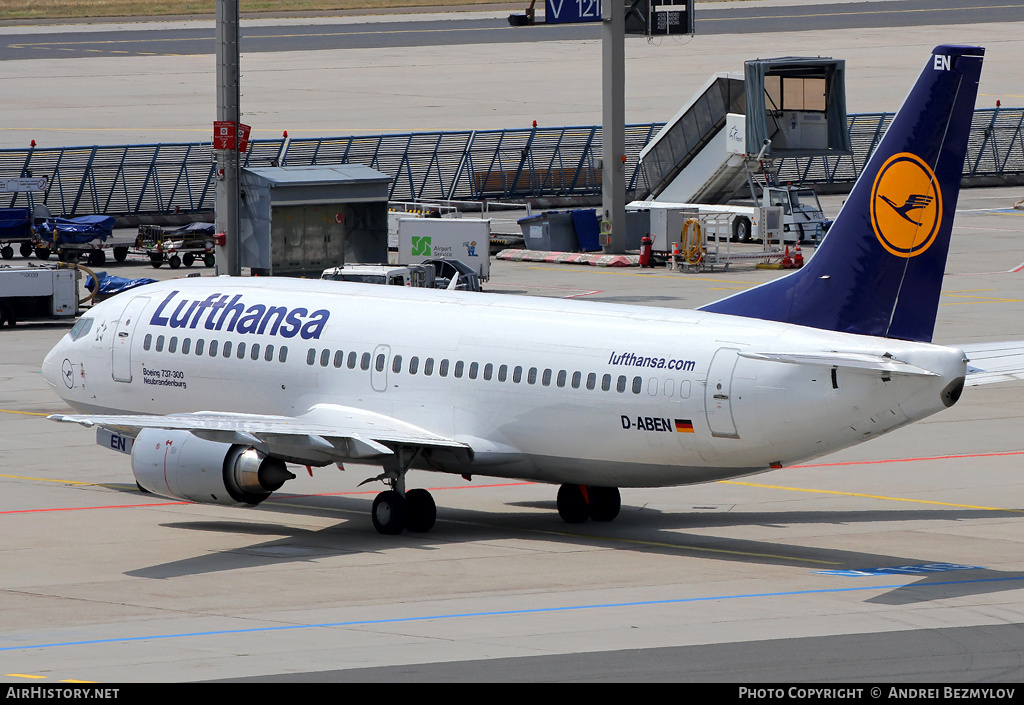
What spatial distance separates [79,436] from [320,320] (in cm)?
1164

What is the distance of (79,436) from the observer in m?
42.8

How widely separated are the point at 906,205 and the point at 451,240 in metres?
41.2

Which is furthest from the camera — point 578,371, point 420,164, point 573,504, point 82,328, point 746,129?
point 420,164

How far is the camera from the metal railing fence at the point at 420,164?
85.9m

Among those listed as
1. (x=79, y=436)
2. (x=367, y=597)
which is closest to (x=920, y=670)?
(x=367, y=597)

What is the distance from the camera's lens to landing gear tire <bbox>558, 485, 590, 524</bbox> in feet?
107

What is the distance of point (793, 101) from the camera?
82.2 m

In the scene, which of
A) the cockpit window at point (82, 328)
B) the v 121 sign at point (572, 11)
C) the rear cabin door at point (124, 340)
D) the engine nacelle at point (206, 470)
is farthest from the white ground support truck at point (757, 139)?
the engine nacelle at point (206, 470)

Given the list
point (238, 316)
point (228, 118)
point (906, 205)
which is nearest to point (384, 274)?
point (228, 118)

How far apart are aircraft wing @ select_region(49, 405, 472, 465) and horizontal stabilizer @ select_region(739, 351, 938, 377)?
6.59m

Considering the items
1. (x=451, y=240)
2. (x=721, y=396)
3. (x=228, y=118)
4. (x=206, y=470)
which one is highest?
(x=228, y=118)

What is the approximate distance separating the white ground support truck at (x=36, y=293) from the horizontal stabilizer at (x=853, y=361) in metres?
37.9

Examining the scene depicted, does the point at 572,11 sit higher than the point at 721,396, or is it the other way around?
the point at 572,11

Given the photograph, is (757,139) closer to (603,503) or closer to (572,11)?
(572,11)
